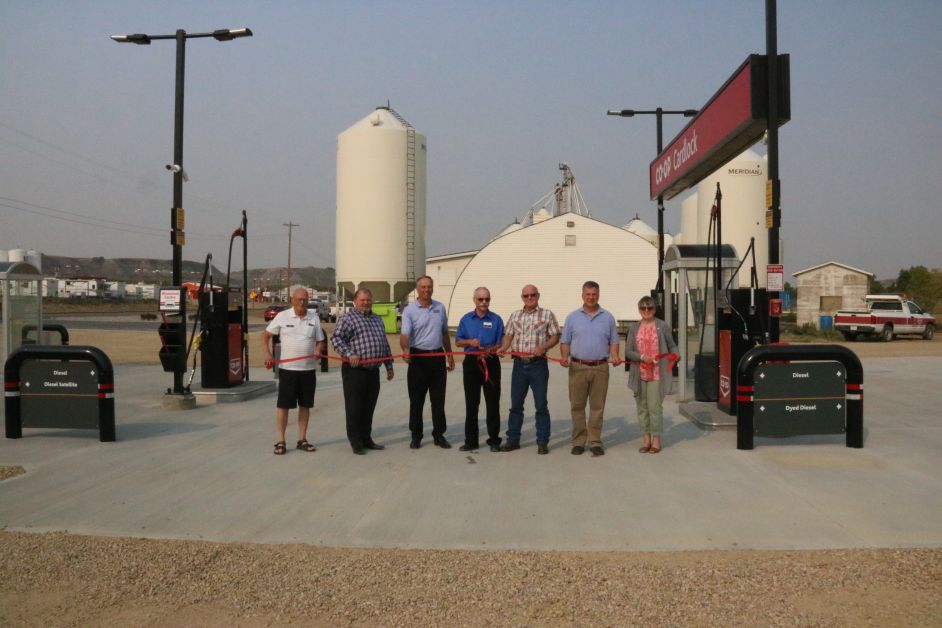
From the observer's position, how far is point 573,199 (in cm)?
5212

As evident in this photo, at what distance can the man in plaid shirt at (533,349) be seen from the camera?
27.6ft

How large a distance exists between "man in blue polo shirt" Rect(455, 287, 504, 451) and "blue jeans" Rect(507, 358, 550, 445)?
21 cm

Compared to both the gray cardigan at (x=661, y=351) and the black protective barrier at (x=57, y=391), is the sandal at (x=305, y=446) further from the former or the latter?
the gray cardigan at (x=661, y=351)

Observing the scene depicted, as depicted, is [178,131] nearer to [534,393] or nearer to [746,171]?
[534,393]

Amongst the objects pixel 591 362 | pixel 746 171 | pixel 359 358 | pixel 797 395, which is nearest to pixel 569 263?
pixel 746 171

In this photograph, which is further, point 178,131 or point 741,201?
point 741,201

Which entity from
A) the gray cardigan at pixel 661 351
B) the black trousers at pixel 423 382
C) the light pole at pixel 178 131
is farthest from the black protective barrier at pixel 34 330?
the gray cardigan at pixel 661 351

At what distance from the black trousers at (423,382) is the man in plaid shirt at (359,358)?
33 centimetres

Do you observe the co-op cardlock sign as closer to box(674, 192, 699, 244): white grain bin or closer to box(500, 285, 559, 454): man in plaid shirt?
box(500, 285, 559, 454): man in plaid shirt

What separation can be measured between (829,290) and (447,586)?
44.6 meters

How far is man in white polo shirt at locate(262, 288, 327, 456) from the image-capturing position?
8.54m

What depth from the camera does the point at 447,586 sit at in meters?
4.69

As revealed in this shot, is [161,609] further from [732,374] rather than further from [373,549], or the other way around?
[732,374]

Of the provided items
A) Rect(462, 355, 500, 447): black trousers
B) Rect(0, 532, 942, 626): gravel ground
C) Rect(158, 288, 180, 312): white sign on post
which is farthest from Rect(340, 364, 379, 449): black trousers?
Rect(158, 288, 180, 312): white sign on post
